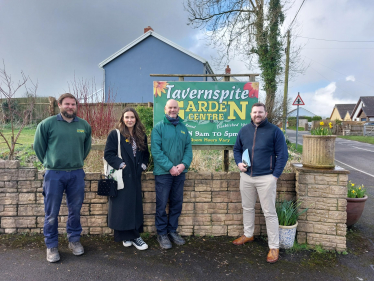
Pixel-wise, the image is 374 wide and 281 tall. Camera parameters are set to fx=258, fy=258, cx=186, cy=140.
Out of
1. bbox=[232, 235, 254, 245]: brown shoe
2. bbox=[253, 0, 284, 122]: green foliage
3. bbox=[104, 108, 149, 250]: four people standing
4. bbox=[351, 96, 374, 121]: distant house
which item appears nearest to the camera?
bbox=[104, 108, 149, 250]: four people standing

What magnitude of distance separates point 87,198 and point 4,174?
1.26 m

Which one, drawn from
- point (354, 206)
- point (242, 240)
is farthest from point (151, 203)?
point (354, 206)

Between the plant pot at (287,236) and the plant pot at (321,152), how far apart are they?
886 millimetres

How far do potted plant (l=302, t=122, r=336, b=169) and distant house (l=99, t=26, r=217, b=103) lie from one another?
15.0 meters

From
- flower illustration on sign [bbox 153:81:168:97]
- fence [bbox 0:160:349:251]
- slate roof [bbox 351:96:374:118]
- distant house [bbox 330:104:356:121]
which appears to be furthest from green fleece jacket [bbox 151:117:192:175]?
distant house [bbox 330:104:356:121]

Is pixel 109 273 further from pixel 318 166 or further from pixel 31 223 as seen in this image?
pixel 318 166

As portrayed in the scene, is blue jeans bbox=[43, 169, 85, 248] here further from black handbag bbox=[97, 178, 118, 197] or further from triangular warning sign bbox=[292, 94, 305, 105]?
triangular warning sign bbox=[292, 94, 305, 105]

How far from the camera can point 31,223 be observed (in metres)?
3.87

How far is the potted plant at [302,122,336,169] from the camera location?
3.54 meters

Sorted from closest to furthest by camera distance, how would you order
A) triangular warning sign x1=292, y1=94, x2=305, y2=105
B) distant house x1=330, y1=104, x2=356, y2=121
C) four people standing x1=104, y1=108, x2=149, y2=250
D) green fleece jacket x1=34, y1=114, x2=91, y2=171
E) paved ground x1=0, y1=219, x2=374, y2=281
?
paved ground x1=0, y1=219, x2=374, y2=281, green fleece jacket x1=34, y1=114, x2=91, y2=171, four people standing x1=104, y1=108, x2=149, y2=250, triangular warning sign x1=292, y1=94, x2=305, y2=105, distant house x1=330, y1=104, x2=356, y2=121

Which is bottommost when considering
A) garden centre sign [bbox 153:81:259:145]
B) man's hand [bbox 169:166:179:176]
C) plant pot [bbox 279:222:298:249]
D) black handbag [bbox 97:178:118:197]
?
plant pot [bbox 279:222:298:249]

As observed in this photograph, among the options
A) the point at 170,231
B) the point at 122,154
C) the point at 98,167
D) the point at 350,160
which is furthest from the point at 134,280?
the point at 350,160

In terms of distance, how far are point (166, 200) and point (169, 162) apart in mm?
572

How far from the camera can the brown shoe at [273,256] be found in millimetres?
3185
